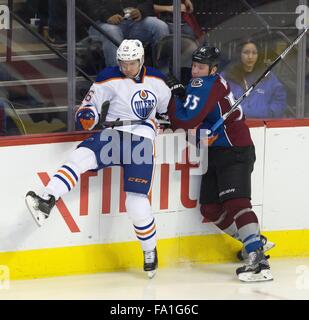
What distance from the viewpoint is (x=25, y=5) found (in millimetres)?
5723

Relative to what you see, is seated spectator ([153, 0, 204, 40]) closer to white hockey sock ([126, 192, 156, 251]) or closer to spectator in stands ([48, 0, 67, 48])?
spectator in stands ([48, 0, 67, 48])

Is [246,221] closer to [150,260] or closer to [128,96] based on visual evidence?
[150,260]

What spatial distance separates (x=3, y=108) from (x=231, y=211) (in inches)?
51.2

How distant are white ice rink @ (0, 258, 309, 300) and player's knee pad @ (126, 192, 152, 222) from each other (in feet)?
1.18

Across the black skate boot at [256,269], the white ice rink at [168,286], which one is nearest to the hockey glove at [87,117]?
the white ice rink at [168,286]

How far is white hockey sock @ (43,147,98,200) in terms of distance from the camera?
567 centimetres

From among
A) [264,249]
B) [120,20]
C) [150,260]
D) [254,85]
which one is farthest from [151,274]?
[120,20]

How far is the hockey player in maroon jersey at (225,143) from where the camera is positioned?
592cm

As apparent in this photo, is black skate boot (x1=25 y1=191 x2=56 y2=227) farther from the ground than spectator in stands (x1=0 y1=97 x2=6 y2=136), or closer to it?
closer to it

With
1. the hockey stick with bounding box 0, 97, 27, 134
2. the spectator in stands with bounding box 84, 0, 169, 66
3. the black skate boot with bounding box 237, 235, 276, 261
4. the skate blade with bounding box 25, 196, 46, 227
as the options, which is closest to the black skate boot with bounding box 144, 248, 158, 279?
the black skate boot with bounding box 237, 235, 276, 261

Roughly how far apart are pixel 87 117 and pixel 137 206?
54cm

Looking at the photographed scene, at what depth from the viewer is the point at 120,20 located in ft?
19.6
